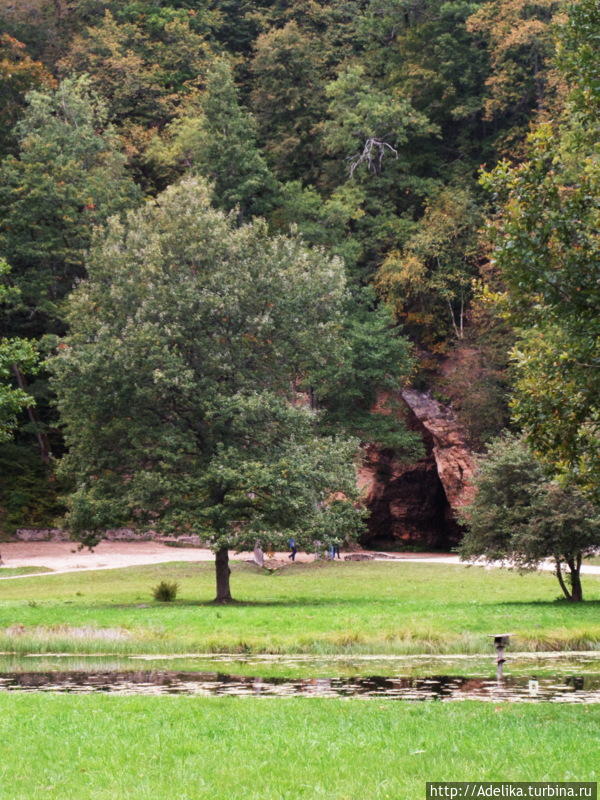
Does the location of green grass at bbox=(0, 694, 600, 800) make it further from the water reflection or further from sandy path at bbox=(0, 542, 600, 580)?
sandy path at bbox=(0, 542, 600, 580)

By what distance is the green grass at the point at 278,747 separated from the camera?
912 cm

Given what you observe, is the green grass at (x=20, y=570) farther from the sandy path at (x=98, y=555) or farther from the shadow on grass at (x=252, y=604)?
the shadow on grass at (x=252, y=604)

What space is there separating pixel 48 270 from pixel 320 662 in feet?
143

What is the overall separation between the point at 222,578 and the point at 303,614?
6109 mm

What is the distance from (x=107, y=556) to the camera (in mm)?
49500

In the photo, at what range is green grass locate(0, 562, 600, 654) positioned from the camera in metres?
22.2

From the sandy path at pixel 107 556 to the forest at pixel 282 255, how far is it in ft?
13.2

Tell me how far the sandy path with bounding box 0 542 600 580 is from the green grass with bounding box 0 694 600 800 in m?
29.4

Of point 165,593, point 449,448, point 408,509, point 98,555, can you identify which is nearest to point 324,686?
point 165,593

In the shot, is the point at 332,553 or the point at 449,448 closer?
the point at 332,553

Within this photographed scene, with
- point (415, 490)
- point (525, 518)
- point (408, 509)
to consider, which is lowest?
point (408, 509)

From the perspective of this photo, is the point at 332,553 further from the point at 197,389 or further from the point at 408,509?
the point at 197,389

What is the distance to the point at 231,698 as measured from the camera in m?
14.9

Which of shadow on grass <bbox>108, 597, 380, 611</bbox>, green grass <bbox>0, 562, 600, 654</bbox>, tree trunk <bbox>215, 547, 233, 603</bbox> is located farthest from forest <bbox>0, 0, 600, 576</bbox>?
green grass <bbox>0, 562, 600, 654</bbox>
